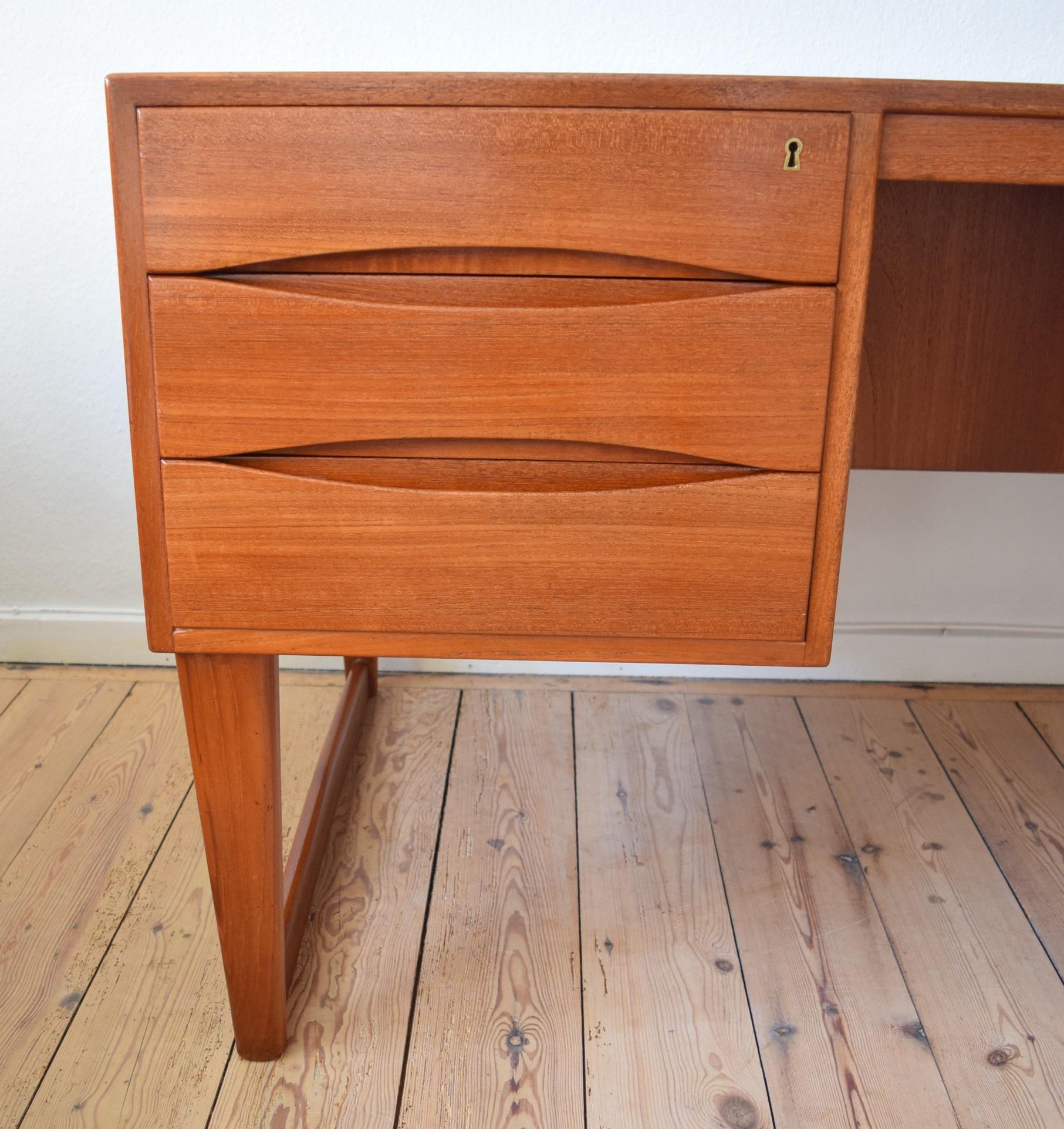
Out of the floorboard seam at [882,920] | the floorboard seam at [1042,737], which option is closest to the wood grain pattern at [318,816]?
the floorboard seam at [882,920]

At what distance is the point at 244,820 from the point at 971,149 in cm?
72

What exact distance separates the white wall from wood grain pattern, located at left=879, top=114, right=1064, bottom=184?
68 centimetres

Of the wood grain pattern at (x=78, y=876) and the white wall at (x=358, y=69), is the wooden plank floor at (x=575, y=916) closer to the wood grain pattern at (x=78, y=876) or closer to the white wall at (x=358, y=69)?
the wood grain pattern at (x=78, y=876)

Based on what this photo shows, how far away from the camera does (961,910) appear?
43.4 inches

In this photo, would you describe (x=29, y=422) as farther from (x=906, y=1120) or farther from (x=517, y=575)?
(x=906, y=1120)

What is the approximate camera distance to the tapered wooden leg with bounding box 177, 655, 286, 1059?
2.67ft

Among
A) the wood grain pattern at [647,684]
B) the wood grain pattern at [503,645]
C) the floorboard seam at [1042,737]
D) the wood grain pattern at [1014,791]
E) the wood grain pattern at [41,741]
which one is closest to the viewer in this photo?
the wood grain pattern at [503,645]

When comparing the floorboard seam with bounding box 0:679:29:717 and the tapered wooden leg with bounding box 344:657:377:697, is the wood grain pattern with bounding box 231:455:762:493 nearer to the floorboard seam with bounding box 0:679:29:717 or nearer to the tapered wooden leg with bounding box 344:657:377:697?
the tapered wooden leg with bounding box 344:657:377:697

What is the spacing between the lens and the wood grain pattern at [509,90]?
664 mm

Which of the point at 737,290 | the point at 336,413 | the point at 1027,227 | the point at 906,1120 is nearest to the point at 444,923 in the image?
the point at 906,1120

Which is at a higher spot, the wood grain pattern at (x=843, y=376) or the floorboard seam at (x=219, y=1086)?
the wood grain pattern at (x=843, y=376)

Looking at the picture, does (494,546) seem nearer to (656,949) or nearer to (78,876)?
(656,949)

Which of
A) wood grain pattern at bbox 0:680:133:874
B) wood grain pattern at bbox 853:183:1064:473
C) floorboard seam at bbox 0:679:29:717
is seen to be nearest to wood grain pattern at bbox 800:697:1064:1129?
wood grain pattern at bbox 853:183:1064:473

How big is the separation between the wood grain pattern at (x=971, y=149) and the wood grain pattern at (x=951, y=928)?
718 millimetres
